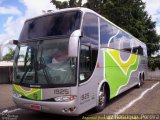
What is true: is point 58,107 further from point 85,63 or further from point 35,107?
point 85,63

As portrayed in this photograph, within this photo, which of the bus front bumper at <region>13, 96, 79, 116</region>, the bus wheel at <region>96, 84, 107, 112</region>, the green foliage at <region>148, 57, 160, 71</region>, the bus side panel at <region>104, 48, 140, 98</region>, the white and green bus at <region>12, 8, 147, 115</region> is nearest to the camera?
the bus front bumper at <region>13, 96, 79, 116</region>

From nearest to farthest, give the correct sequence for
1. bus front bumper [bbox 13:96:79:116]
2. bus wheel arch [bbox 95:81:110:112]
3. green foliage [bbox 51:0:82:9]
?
bus front bumper [bbox 13:96:79:116] < bus wheel arch [bbox 95:81:110:112] < green foliage [bbox 51:0:82:9]

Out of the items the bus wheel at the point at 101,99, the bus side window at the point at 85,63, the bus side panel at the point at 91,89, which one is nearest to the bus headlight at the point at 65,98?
the bus side panel at the point at 91,89

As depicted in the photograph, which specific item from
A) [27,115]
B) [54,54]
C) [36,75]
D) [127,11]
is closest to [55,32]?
[54,54]

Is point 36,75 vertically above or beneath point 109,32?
beneath

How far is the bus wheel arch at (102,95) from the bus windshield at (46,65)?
189 cm

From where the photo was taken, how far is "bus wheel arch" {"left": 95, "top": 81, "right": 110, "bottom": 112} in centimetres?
823

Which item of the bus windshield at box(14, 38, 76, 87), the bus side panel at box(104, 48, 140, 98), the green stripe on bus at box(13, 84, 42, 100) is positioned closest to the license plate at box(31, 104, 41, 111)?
the green stripe on bus at box(13, 84, 42, 100)

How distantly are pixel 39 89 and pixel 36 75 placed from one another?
0.41 meters

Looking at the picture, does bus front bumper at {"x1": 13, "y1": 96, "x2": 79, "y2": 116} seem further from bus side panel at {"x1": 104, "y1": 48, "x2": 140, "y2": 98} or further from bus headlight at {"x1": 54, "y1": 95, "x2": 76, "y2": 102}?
bus side panel at {"x1": 104, "y1": 48, "x2": 140, "y2": 98}

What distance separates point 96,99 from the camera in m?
7.93

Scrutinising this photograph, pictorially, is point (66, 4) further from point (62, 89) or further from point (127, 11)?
point (62, 89)

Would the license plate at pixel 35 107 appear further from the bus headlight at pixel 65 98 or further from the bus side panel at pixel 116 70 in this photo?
the bus side panel at pixel 116 70

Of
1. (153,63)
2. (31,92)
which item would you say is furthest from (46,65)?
(153,63)
